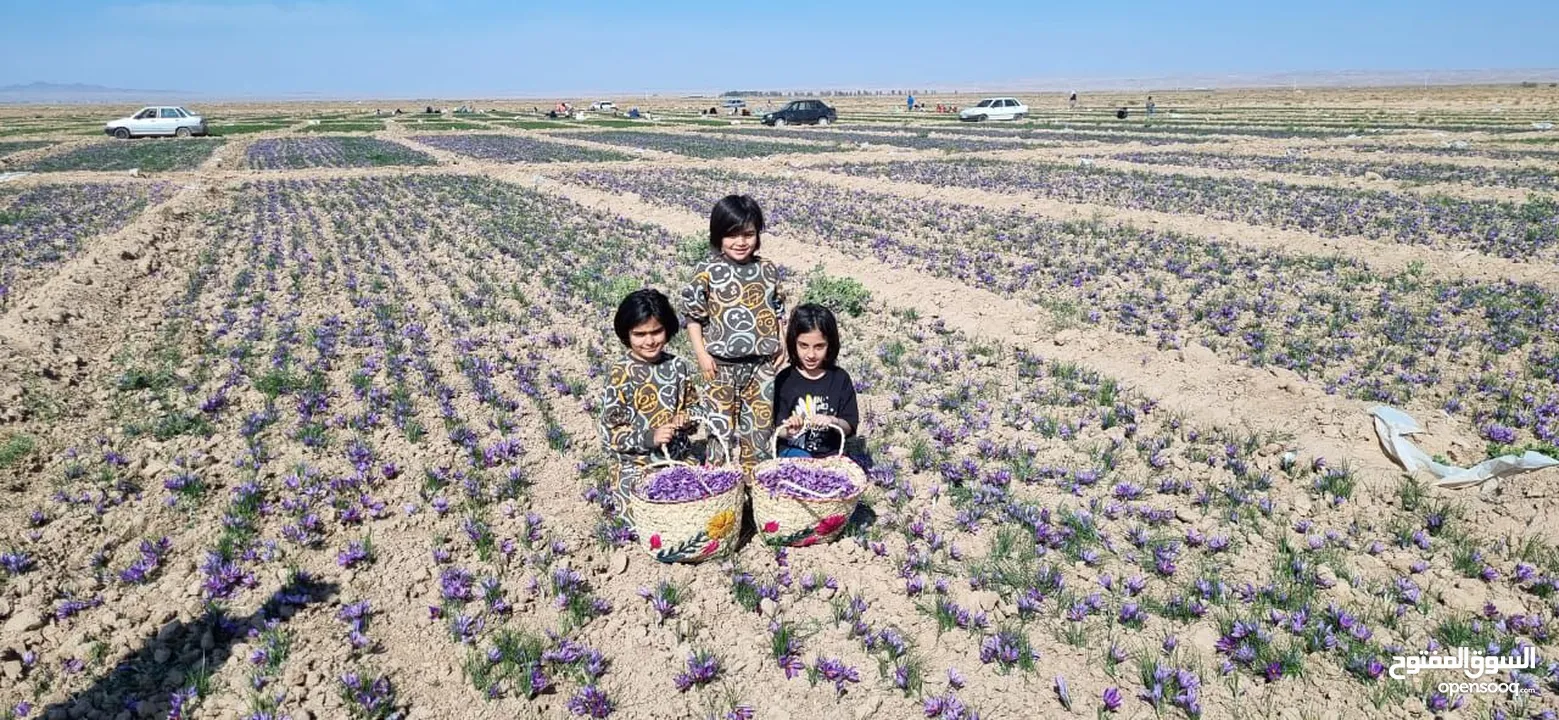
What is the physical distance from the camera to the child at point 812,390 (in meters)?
5.52

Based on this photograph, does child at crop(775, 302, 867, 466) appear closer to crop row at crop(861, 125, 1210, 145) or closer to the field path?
the field path

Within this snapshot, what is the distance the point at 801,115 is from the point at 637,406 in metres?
62.3

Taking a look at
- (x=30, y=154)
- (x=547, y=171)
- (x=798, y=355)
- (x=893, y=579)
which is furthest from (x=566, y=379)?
(x=30, y=154)

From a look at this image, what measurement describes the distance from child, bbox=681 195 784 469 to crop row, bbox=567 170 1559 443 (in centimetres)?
618

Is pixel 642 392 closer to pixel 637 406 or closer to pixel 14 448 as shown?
pixel 637 406

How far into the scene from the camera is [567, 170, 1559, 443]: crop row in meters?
8.48

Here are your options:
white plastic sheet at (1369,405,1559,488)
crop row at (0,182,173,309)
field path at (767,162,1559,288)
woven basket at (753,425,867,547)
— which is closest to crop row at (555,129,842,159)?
field path at (767,162,1559,288)

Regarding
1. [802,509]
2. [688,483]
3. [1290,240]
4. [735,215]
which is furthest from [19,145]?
[1290,240]

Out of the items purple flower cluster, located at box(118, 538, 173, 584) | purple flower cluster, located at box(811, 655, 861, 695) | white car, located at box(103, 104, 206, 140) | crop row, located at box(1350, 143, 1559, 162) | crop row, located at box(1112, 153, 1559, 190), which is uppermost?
white car, located at box(103, 104, 206, 140)

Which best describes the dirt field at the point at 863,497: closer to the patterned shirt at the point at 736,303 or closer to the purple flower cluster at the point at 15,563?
the purple flower cluster at the point at 15,563

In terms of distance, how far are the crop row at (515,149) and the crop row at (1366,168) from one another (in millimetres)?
23554

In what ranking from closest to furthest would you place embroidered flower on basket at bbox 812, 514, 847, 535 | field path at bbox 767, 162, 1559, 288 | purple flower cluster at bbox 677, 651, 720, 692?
purple flower cluster at bbox 677, 651, 720, 692 → embroidered flower on basket at bbox 812, 514, 847, 535 → field path at bbox 767, 162, 1559, 288

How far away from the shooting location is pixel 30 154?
132ft

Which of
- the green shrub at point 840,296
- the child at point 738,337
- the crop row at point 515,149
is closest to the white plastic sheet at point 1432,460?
the child at point 738,337
